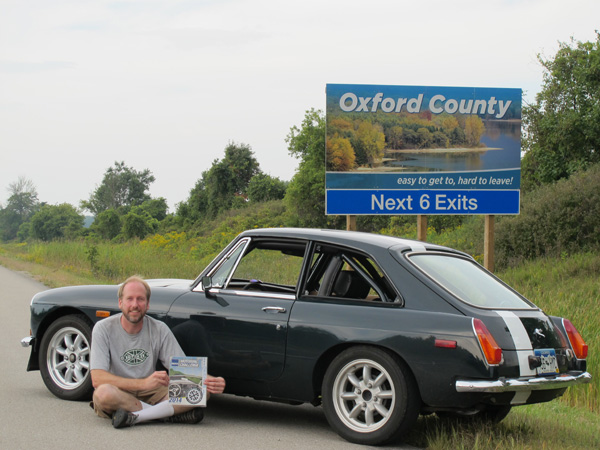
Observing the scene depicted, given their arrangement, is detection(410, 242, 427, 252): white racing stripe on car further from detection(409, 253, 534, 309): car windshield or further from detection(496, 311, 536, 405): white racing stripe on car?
detection(496, 311, 536, 405): white racing stripe on car

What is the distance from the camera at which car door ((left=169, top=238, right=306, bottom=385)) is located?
664 centimetres

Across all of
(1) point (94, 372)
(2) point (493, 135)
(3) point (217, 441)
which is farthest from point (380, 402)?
(2) point (493, 135)

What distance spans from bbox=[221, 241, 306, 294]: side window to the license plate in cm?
209

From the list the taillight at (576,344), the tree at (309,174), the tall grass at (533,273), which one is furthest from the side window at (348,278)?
the tree at (309,174)

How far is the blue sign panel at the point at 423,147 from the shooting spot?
16734 mm

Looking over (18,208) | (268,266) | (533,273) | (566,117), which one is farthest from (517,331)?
(18,208)

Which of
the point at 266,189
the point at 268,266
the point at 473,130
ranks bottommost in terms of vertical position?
the point at 268,266

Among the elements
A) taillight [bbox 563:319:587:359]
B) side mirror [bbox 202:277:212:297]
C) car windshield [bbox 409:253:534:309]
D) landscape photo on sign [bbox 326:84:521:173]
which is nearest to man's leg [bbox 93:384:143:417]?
side mirror [bbox 202:277:212:297]

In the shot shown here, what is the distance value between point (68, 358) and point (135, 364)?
1.05m

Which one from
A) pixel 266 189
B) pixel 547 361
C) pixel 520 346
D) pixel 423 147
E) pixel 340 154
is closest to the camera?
pixel 520 346

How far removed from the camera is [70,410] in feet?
23.2

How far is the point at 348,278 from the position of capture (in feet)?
22.0

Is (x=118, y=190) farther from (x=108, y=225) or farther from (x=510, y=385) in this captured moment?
(x=510, y=385)

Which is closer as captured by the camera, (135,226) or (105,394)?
(105,394)
